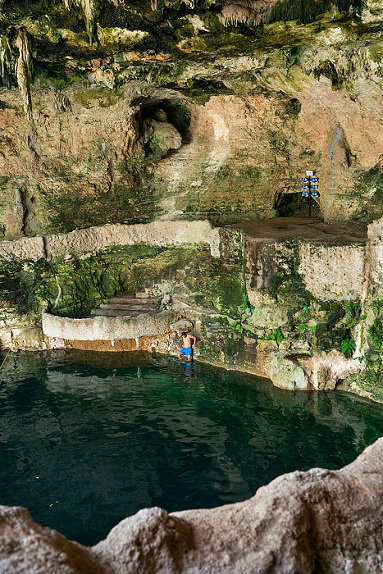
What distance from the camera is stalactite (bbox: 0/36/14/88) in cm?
1123

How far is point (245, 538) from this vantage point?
396 cm

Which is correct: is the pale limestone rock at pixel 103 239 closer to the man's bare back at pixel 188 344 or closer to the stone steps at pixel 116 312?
the stone steps at pixel 116 312

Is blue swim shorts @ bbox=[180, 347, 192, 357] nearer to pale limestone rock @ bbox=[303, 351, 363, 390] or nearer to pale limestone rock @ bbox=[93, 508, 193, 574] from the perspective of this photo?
pale limestone rock @ bbox=[303, 351, 363, 390]

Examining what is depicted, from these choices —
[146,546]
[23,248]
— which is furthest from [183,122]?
[146,546]

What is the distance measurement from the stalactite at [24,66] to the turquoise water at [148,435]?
7145mm

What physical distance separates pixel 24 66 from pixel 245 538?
444 inches

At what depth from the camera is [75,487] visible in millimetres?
9555

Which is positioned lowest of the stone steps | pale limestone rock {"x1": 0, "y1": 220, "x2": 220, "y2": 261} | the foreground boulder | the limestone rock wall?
the stone steps

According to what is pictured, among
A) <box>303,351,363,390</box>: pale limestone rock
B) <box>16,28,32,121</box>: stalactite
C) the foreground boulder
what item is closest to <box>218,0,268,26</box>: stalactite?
<box>16,28,32,121</box>: stalactite

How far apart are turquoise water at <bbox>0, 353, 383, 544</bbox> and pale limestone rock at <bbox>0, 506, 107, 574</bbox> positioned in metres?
4.73

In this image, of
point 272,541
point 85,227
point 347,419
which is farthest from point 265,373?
point 272,541

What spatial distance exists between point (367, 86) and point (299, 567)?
11.5 m

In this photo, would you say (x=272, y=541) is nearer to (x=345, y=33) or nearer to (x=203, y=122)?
(x=345, y=33)

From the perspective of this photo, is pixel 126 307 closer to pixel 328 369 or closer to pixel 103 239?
pixel 103 239
